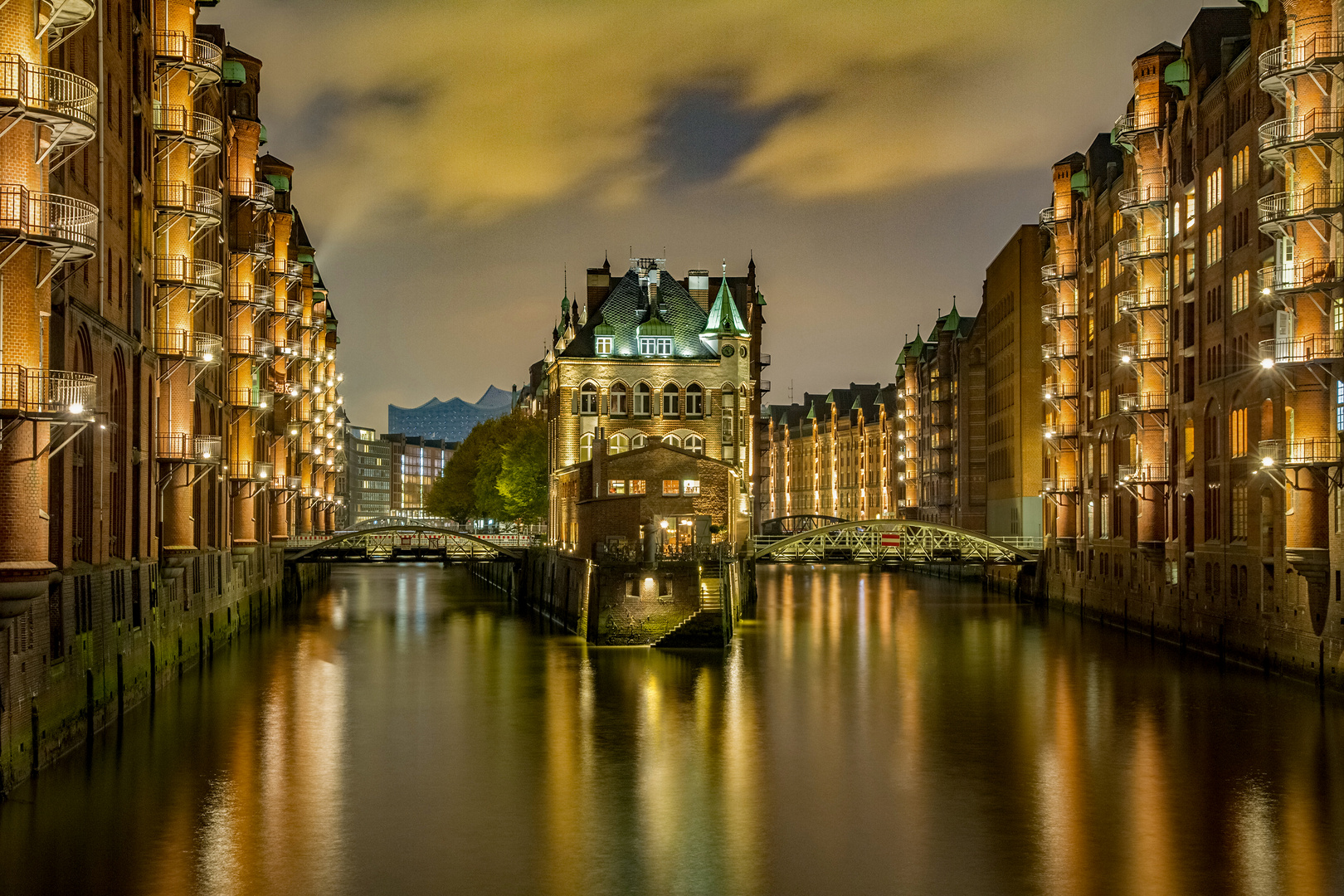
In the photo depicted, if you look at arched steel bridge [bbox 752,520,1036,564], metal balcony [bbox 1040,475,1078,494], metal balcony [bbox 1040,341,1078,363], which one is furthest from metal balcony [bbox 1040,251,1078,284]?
arched steel bridge [bbox 752,520,1036,564]

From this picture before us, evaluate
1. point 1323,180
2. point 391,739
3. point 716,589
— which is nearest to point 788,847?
point 391,739

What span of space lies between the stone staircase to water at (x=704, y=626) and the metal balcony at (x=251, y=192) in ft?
86.9

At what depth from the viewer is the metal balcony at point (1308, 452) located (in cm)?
4150

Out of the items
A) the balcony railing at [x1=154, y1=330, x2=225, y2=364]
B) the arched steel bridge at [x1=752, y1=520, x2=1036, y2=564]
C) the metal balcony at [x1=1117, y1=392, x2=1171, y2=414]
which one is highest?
the balcony railing at [x1=154, y1=330, x2=225, y2=364]

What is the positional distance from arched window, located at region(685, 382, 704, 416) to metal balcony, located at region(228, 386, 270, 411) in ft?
88.5

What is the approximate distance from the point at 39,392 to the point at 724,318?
59069mm

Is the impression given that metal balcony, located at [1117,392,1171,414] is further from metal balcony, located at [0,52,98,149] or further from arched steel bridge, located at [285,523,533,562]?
metal balcony, located at [0,52,98,149]

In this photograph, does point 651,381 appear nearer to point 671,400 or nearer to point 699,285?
point 671,400

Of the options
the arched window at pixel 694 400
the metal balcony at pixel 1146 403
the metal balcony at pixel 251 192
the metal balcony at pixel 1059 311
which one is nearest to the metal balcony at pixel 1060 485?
the metal balcony at pixel 1059 311

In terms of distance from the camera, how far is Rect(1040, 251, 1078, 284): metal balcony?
77750mm

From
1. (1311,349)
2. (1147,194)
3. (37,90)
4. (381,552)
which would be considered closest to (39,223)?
(37,90)

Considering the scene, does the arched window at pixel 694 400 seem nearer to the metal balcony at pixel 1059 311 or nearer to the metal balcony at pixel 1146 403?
the metal balcony at pixel 1059 311

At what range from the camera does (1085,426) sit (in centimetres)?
7612

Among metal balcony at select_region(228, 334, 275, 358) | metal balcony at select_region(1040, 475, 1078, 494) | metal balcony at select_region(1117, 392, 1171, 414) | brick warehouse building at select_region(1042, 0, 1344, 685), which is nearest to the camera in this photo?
brick warehouse building at select_region(1042, 0, 1344, 685)
